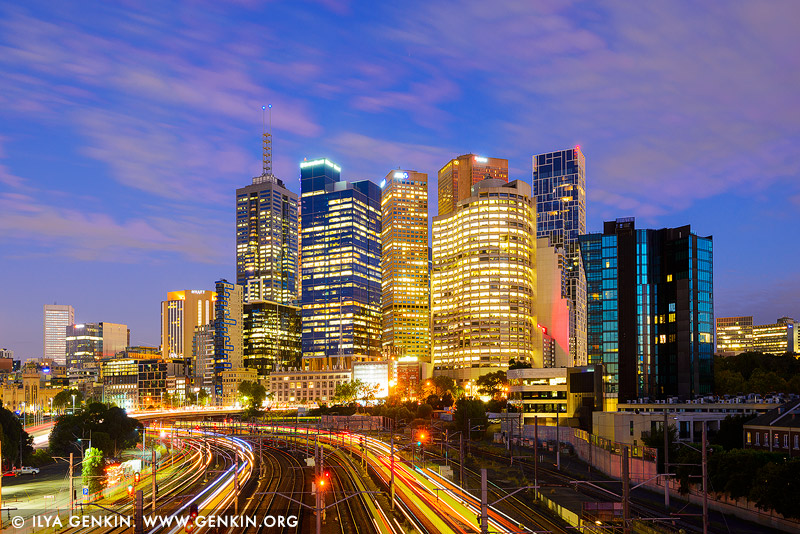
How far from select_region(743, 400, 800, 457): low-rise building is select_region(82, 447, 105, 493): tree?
267 ft

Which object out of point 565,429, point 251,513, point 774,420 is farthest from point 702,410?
point 251,513

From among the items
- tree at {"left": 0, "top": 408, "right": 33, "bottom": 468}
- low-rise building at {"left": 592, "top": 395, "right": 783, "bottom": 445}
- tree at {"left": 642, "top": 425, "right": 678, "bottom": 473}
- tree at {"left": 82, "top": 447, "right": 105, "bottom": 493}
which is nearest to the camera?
tree at {"left": 82, "top": 447, "right": 105, "bottom": 493}

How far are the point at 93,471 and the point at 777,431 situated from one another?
84764 millimetres

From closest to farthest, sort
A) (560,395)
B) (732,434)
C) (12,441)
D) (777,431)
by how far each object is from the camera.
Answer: (777,431)
(732,434)
(12,441)
(560,395)

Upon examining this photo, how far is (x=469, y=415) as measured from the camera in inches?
6117

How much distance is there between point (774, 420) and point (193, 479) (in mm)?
78346

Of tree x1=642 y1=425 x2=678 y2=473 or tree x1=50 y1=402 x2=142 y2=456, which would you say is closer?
tree x1=642 y1=425 x2=678 y2=473

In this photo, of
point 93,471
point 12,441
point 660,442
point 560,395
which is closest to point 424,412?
point 560,395

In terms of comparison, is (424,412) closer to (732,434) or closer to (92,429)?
(92,429)

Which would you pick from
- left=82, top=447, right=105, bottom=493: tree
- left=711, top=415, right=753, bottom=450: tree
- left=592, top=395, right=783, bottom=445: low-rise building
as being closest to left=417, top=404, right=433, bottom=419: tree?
left=592, top=395, right=783, bottom=445: low-rise building

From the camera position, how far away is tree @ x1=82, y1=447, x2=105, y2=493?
Answer: 81.4 metres

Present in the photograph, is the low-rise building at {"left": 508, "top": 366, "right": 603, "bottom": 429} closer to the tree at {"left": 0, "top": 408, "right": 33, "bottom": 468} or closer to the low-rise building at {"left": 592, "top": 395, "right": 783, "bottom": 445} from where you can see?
the low-rise building at {"left": 592, "top": 395, "right": 783, "bottom": 445}

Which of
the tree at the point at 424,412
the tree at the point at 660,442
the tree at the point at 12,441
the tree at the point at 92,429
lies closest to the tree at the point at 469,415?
the tree at the point at 424,412

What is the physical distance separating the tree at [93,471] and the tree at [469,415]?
8609 cm
